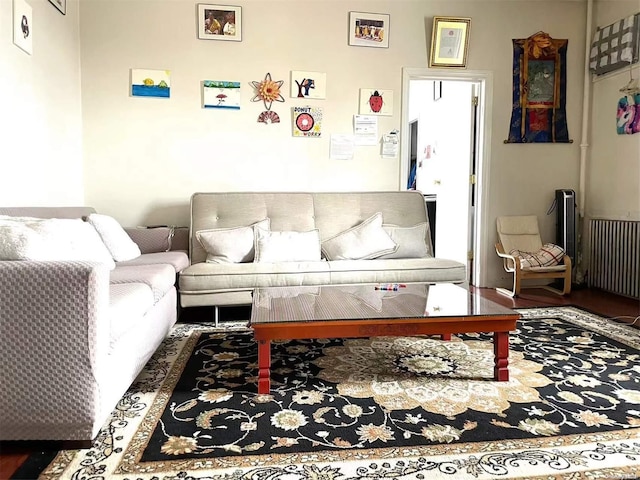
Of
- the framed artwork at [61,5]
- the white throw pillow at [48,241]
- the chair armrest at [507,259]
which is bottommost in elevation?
the chair armrest at [507,259]

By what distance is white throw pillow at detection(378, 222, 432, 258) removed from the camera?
3.46m

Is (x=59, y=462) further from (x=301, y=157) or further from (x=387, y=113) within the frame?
(x=387, y=113)

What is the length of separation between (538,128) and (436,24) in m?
1.41

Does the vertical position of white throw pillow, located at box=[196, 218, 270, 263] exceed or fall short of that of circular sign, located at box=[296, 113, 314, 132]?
it falls short

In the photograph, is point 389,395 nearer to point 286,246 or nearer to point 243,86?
point 286,246

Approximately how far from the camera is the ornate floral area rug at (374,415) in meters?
1.29

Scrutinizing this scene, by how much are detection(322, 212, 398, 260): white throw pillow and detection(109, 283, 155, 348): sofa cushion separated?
5.17ft

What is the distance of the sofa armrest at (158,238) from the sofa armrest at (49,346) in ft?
6.56

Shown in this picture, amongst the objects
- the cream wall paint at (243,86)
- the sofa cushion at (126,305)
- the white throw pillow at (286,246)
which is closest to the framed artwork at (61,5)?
the cream wall paint at (243,86)

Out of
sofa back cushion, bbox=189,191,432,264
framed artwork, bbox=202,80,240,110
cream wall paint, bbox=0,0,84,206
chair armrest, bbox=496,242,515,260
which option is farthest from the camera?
chair armrest, bbox=496,242,515,260

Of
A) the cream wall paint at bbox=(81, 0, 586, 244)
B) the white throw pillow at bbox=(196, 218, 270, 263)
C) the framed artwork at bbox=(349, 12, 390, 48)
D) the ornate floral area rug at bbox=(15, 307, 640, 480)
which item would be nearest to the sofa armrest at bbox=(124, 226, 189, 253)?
the white throw pillow at bbox=(196, 218, 270, 263)

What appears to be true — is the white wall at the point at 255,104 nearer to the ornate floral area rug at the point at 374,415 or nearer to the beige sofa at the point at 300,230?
the beige sofa at the point at 300,230

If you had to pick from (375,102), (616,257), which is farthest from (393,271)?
(616,257)

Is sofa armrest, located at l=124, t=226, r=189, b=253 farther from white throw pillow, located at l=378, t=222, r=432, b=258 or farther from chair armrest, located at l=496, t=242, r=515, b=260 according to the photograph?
chair armrest, located at l=496, t=242, r=515, b=260
